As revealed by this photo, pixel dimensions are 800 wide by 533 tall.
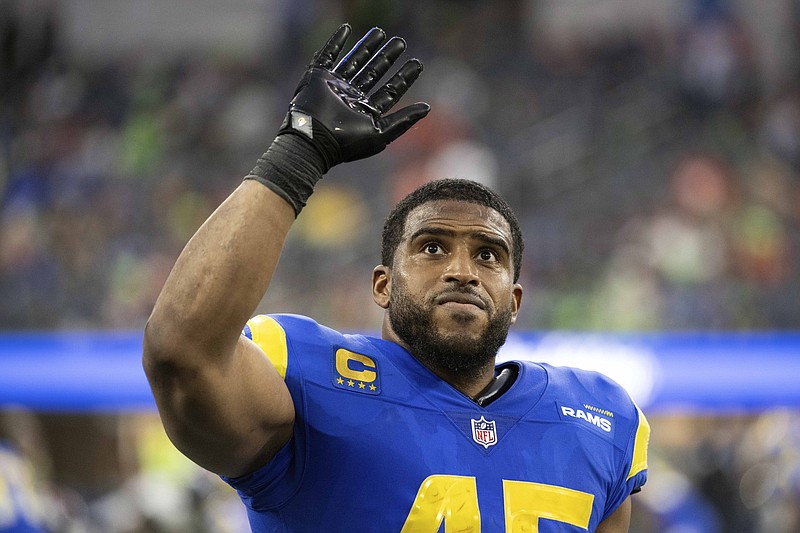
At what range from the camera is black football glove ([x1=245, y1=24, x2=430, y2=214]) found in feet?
6.64

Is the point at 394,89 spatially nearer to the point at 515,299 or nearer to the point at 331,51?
the point at 331,51

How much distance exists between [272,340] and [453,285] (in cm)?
43

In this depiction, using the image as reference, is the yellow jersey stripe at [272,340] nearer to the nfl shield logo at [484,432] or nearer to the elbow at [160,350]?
the elbow at [160,350]

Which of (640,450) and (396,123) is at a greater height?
(396,123)

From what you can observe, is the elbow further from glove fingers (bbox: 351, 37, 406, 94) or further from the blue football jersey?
glove fingers (bbox: 351, 37, 406, 94)

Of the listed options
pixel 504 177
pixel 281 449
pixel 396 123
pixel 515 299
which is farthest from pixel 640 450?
pixel 504 177

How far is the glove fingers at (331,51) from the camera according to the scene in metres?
2.17

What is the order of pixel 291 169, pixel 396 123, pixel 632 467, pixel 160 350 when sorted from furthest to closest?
pixel 632 467
pixel 396 123
pixel 291 169
pixel 160 350

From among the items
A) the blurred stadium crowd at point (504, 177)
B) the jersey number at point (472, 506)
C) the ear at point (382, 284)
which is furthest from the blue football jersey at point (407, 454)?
the blurred stadium crowd at point (504, 177)

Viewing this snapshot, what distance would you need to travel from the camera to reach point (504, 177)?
9.87 meters

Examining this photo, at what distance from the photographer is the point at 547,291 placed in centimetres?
821

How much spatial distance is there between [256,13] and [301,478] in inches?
461

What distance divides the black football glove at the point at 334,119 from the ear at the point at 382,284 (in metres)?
0.52

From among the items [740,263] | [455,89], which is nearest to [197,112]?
[455,89]
